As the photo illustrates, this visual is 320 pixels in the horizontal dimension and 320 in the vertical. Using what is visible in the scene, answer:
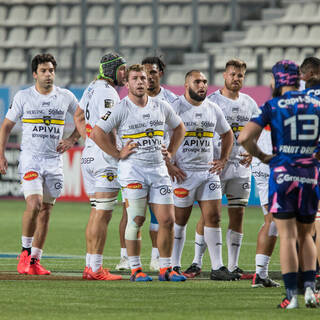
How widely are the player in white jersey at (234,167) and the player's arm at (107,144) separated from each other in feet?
5.01

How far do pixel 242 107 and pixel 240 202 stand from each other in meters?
1.03

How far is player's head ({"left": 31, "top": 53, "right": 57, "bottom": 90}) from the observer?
32.9 feet

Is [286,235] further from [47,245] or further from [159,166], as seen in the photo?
[47,245]

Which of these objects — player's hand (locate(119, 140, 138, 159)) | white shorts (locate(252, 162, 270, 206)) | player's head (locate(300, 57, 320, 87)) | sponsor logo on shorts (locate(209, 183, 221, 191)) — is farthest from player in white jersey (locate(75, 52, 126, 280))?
player's head (locate(300, 57, 320, 87))

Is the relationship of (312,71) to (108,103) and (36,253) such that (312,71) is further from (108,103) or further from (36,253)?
(36,253)

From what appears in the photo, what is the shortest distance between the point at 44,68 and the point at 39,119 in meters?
0.55

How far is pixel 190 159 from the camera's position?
9781 millimetres

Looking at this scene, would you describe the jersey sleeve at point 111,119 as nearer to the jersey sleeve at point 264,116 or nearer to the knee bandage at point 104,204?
the knee bandage at point 104,204

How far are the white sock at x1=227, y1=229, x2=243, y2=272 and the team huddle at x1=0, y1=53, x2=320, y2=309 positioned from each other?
1cm

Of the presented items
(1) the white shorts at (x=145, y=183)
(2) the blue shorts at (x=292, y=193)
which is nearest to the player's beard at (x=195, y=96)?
(1) the white shorts at (x=145, y=183)

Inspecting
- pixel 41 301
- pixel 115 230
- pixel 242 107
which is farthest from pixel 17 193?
pixel 41 301

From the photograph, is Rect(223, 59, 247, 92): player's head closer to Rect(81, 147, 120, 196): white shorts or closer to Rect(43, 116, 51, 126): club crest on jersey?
Rect(81, 147, 120, 196): white shorts

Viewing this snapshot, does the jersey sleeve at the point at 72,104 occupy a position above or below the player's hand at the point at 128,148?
above

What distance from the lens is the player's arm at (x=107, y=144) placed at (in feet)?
29.4
